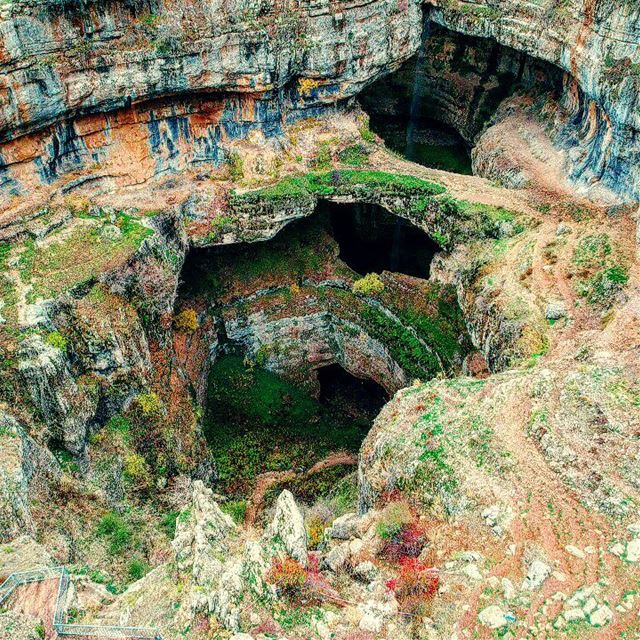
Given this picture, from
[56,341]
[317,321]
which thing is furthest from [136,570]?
[317,321]

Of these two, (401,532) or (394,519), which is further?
(394,519)

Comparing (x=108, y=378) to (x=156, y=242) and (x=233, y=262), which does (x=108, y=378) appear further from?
(x=233, y=262)

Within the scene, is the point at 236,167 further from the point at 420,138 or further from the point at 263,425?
the point at 420,138

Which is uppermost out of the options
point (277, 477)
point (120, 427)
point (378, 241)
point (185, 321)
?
point (185, 321)

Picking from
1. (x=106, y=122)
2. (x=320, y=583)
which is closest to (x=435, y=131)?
(x=106, y=122)

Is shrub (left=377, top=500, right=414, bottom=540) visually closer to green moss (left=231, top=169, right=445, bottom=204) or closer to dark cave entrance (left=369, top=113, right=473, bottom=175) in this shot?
green moss (left=231, top=169, right=445, bottom=204)

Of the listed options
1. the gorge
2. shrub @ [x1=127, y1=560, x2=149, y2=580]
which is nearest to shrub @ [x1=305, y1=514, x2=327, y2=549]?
the gorge
